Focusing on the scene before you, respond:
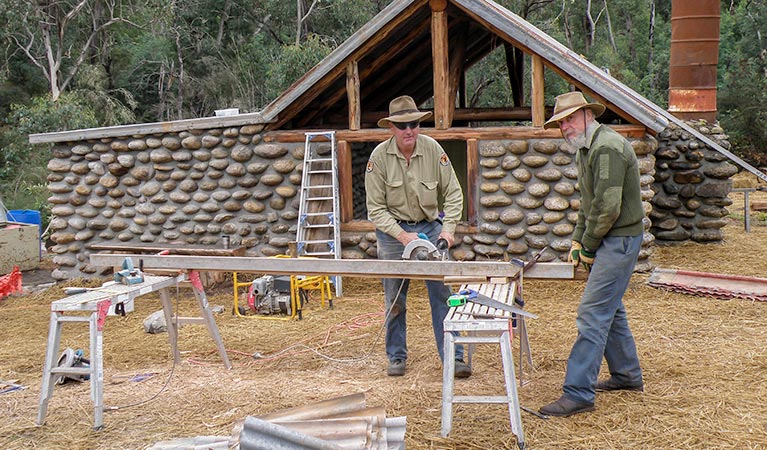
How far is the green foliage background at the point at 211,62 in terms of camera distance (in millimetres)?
22281

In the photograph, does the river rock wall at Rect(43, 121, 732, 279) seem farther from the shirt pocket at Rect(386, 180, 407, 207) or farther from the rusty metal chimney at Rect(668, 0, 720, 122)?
the rusty metal chimney at Rect(668, 0, 720, 122)

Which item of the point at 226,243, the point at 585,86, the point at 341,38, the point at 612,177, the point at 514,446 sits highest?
the point at 341,38

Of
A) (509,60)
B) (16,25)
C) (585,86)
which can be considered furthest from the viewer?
(16,25)

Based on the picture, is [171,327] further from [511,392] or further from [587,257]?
[587,257]

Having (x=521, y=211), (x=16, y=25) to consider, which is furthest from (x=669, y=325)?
(x=16, y=25)

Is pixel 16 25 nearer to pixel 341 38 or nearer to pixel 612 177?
pixel 341 38

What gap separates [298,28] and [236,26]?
3128 millimetres

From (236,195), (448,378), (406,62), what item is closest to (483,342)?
(448,378)

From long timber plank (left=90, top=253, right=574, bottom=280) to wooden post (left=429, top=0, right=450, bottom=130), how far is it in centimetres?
411

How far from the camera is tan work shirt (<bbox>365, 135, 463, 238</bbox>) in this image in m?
6.14

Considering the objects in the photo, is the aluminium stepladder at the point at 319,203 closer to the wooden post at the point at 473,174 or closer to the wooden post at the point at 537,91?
the wooden post at the point at 473,174

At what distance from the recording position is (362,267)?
5.67 meters

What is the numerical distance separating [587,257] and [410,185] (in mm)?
1503

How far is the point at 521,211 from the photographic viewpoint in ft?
31.8
